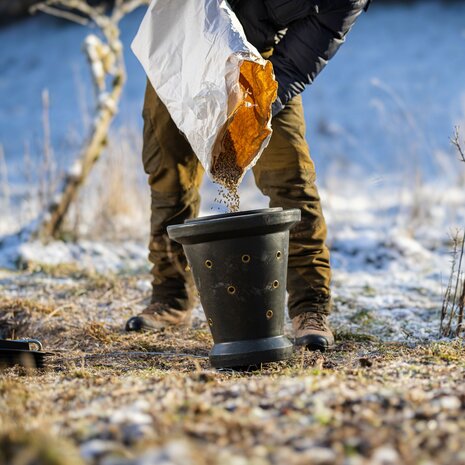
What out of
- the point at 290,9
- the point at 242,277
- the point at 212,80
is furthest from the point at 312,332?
the point at 290,9

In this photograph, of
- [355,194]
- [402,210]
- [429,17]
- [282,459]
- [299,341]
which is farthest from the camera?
[429,17]

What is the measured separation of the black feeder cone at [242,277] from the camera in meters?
2.31

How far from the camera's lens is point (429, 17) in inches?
556

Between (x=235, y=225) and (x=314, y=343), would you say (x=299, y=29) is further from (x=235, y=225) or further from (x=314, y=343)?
(x=314, y=343)

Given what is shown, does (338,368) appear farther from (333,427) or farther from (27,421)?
(27,421)

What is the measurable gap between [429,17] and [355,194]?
6816 millimetres

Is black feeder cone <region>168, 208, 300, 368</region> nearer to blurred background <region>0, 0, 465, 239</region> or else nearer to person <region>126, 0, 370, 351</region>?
person <region>126, 0, 370, 351</region>

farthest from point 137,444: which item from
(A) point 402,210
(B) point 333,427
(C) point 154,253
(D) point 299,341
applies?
(A) point 402,210

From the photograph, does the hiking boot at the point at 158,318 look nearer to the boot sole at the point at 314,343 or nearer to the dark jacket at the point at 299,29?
the boot sole at the point at 314,343

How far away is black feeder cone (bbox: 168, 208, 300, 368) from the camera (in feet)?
7.57

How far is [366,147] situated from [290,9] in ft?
29.8

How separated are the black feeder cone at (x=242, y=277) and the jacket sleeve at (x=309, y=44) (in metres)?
0.57

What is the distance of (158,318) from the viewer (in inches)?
128

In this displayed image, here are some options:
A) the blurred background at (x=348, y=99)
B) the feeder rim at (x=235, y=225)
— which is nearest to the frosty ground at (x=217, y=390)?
the feeder rim at (x=235, y=225)
